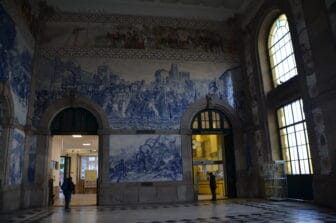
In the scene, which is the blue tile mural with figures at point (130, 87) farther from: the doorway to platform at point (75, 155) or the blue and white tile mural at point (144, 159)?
the doorway to platform at point (75, 155)

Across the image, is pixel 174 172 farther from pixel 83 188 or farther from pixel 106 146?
pixel 83 188

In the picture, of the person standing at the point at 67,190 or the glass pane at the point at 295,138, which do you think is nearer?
the glass pane at the point at 295,138

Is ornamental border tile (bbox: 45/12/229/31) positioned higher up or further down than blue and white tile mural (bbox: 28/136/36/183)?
higher up

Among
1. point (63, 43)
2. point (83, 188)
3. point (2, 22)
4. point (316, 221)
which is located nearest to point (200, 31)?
point (63, 43)

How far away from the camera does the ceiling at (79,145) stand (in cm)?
1969

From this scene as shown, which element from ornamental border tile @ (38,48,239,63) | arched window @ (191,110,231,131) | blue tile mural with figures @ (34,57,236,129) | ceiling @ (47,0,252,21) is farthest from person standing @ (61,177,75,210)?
ceiling @ (47,0,252,21)

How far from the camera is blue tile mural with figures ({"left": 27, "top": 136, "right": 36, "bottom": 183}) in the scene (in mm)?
11668

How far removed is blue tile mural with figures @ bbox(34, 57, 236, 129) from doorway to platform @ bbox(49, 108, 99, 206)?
902 mm

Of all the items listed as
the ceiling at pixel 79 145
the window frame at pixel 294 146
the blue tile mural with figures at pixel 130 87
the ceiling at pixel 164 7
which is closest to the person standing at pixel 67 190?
the blue tile mural with figures at pixel 130 87

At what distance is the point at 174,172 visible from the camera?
12.5 m

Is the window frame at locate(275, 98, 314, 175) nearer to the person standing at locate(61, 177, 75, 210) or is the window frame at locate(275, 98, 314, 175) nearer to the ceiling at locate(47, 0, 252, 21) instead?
the ceiling at locate(47, 0, 252, 21)

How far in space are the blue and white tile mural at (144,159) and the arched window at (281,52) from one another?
5420 mm

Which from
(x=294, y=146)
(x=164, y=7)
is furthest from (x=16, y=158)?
(x=294, y=146)

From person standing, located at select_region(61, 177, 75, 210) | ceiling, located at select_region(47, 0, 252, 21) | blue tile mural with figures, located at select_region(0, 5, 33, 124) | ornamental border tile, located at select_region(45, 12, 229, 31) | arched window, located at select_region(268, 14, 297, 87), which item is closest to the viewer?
blue tile mural with figures, located at select_region(0, 5, 33, 124)
